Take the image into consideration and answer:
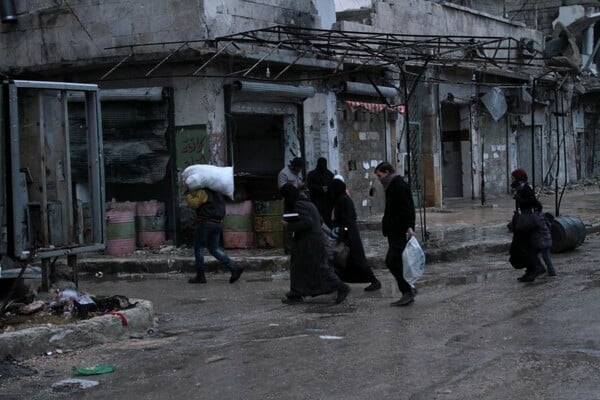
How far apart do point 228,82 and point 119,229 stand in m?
3.30

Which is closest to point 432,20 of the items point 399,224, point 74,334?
point 399,224

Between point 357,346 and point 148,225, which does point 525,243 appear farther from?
point 148,225

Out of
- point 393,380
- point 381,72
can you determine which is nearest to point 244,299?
point 393,380

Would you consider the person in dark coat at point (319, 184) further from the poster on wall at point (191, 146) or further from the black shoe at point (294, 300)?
the black shoe at point (294, 300)

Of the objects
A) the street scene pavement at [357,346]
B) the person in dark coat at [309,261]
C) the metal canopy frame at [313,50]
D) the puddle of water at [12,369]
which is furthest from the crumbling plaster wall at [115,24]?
the puddle of water at [12,369]

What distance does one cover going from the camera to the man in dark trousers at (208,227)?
12.2 metres

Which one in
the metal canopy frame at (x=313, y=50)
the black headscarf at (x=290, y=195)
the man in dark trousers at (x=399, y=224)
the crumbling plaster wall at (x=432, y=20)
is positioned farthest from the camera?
the crumbling plaster wall at (x=432, y=20)

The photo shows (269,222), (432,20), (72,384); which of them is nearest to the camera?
(72,384)

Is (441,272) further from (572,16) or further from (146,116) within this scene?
(572,16)

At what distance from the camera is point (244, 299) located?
10.8 metres

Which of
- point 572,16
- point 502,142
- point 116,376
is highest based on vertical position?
point 572,16

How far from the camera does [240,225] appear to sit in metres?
15.1

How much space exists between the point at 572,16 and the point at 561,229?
21969mm

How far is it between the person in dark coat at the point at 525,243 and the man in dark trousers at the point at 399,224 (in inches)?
83.4
